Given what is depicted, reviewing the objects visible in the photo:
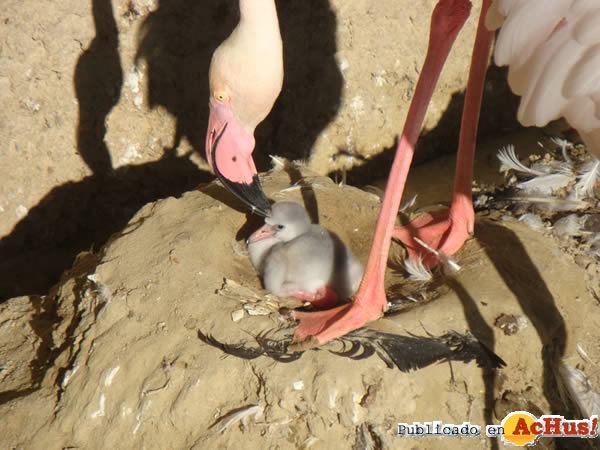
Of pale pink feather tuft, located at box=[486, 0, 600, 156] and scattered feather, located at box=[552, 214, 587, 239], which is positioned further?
scattered feather, located at box=[552, 214, 587, 239]

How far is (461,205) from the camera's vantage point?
2016 millimetres

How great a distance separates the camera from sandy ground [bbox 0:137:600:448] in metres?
1.43

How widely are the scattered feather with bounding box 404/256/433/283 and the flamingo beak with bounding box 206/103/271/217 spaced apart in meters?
0.61

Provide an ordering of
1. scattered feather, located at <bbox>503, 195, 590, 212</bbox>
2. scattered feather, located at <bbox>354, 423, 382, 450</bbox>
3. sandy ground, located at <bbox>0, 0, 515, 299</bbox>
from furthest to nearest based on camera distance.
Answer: sandy ground, located at <bbox>0, 0, 515, 299</bbox>, scattered feather, located at <bbox>503, 195, 590, 212</bbox>, scattered feather, located at <bbox>354, 423, 382, 450</bbox>

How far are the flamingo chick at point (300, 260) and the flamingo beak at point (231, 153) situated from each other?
0.52ft

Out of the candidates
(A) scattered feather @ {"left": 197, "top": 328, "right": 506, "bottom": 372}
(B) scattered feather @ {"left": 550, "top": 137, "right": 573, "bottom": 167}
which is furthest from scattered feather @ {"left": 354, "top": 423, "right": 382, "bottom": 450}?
(B) scattered feather @ {"left": 550, "top": 137, "right": 573, "bottom": 167}

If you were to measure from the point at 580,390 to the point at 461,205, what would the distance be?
2.45 ft

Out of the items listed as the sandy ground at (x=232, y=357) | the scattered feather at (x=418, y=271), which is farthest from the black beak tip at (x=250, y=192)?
the scattered feather at (x=418, y=271)

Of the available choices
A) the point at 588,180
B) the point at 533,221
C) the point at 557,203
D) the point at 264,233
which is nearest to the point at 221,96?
the point at 264,233

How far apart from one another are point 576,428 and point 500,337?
1.01ft

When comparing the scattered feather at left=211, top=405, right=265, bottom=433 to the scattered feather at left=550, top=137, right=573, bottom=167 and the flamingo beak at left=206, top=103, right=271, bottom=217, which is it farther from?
the scattered feather at left=550, top=137, right=573, bottom=167

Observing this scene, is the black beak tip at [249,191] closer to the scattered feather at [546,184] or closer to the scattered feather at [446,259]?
the scattered feather at [446,259]

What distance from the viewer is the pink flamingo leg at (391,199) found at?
5.15 ft

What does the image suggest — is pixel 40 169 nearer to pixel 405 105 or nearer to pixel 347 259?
pixel 347 259
